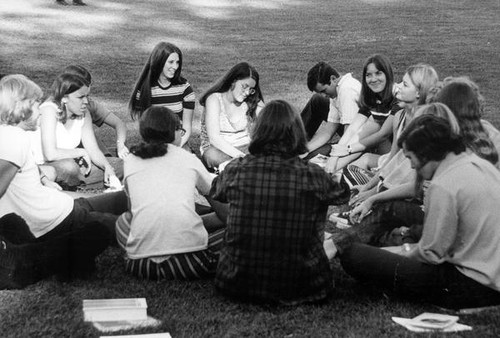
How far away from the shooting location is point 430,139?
4.57 metres

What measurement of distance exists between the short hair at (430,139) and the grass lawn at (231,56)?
922mm

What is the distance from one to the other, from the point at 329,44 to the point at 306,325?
1268cm

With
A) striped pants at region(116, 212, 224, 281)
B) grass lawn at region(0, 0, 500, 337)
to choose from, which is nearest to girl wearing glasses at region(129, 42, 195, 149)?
grass lawn at region(0, 0, 500, 337)

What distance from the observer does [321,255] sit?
4.71 metres

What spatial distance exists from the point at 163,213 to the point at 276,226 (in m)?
0.81

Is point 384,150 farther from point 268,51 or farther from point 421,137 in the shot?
point 268,51

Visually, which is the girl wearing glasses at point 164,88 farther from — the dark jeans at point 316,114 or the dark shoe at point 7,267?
the dark shoe at point 7,267

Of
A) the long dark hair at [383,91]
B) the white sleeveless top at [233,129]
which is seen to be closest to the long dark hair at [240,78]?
the white sleeveless top at [233,129]

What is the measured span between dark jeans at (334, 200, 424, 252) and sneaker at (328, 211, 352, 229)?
1.94ft

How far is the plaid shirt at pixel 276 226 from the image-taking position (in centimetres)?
457

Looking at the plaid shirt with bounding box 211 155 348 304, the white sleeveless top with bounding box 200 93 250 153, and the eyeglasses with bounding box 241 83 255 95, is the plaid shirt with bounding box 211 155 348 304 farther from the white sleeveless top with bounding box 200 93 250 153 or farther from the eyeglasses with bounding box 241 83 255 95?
the white sleeveless top with bounding box 200 93 250 153

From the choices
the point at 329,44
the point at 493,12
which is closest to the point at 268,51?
the point at 329,44

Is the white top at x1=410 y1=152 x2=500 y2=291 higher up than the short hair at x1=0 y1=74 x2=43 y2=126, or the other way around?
the short hair at x1=0 y1=74 x2=43 y2=126

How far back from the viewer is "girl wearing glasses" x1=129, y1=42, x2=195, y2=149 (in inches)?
311
